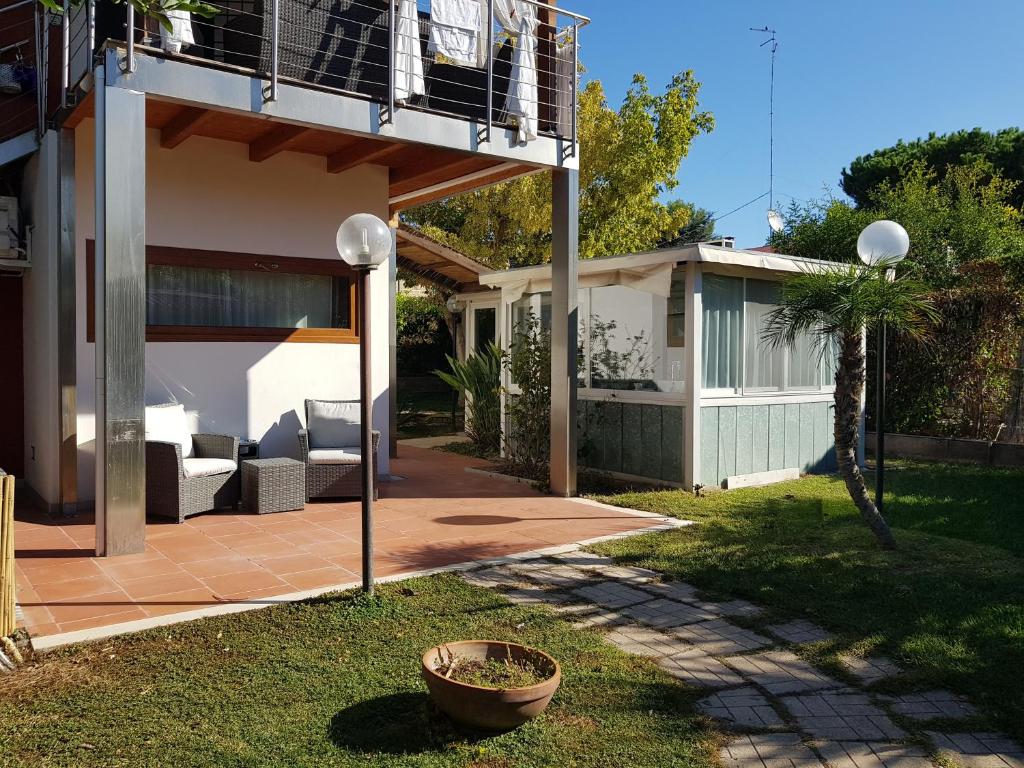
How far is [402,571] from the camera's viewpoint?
552 cm

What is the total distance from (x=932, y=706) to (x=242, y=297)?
709 centimetres

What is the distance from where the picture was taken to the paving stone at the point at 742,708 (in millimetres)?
3395

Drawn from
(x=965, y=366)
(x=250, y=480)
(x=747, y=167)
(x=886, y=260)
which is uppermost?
(x=747, y=167)

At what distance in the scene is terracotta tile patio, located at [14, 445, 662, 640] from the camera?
484 centimetres

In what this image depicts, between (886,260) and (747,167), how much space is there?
769 inches

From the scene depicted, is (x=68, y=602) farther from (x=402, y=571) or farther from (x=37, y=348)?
(x=37, y=348)

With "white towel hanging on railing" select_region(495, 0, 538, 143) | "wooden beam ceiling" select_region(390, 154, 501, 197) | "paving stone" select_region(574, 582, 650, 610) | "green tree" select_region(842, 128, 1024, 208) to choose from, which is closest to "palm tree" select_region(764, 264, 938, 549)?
"paving stone" select_region(574, 582, 650, 610)

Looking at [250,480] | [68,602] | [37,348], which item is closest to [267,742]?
[68,602]

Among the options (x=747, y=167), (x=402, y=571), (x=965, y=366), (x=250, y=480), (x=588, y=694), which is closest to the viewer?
(x=588, y=694)

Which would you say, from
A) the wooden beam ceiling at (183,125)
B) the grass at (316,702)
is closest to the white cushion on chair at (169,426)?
the wooden beam ceiling at (183,125)

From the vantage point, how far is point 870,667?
3967 mm

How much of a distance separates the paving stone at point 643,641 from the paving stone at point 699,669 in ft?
0.24

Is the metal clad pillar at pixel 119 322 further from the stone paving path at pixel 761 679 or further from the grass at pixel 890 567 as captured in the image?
the grass at pixel 890 567

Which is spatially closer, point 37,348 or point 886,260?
point 886,260
